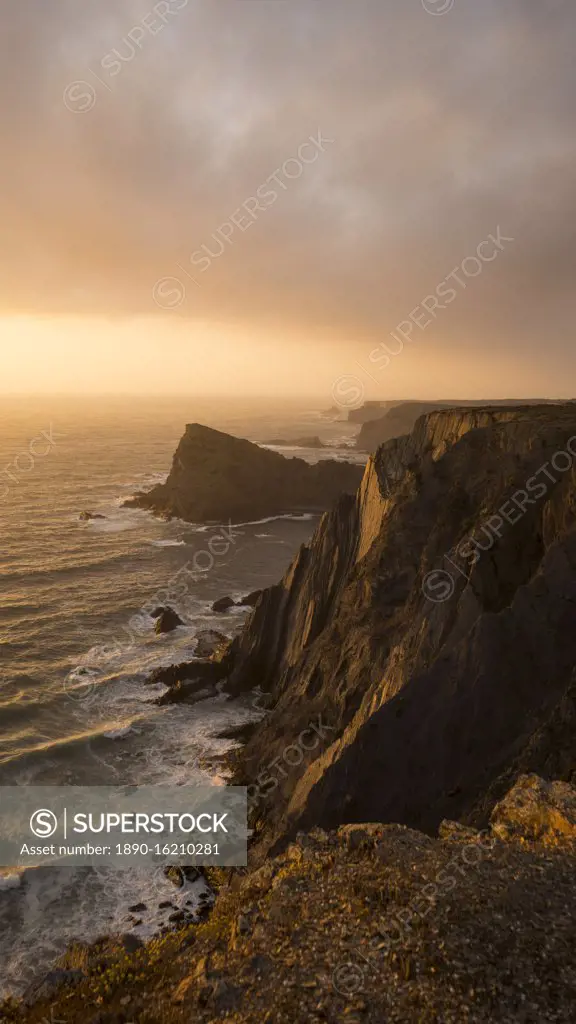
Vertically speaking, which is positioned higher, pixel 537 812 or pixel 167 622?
pixel 537 812

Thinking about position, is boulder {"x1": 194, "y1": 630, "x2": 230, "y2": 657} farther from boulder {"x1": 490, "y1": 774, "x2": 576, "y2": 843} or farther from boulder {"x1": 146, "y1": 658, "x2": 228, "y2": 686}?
boulder {"x1": 490, "y1": 774, "x2": 576, "y2": 843}

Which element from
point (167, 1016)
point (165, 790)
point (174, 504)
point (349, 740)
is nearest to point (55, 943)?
point (165, 790)

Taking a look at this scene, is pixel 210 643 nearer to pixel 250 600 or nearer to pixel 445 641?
pixel 250 600

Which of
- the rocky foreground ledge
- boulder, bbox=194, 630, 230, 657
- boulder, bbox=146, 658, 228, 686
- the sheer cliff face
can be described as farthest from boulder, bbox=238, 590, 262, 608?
the rocky foreground ledge

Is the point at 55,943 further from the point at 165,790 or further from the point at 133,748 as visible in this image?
the point at 133,748

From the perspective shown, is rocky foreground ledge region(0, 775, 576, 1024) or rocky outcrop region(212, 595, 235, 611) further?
rocky outcrop region(212, 595, 235, 611)

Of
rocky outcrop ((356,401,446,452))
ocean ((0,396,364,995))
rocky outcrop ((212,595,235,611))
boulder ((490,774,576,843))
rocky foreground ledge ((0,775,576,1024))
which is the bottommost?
ocean ((0,396,364,995))

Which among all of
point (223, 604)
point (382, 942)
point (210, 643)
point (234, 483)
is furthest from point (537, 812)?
point (234, 483)
